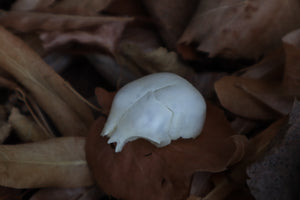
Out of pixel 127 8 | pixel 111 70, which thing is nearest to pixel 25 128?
pixel 111 70

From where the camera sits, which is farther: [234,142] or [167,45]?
[167,45]

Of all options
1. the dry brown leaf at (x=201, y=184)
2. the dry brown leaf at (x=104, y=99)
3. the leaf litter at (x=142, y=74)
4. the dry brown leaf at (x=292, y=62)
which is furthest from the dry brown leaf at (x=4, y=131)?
the dry brown leaf at (x=292, y=62)

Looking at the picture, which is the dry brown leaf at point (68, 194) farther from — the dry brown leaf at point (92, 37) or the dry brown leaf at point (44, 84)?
the dry brown leaf at point (92, 37)

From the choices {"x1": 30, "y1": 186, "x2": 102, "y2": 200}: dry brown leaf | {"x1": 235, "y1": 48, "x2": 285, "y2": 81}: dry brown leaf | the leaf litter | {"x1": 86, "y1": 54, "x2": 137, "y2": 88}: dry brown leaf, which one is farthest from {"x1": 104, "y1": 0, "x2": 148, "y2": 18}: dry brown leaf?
{"x1": 30, "y1": 186, "x2": 102, "y2": 200}: dry brown leaf

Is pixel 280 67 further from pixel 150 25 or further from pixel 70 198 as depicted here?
pixel 70 198

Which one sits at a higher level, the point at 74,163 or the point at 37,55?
the point at 37,55

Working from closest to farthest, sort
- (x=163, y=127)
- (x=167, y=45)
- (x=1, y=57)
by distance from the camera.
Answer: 1. (x=163, y=127)
2. (x=1, y=57)
3. (x=167, y=45)

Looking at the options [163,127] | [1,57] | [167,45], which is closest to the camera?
[163,127]

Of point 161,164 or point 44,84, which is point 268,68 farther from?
point 44,84

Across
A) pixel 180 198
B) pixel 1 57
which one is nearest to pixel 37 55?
pixel 1 57
